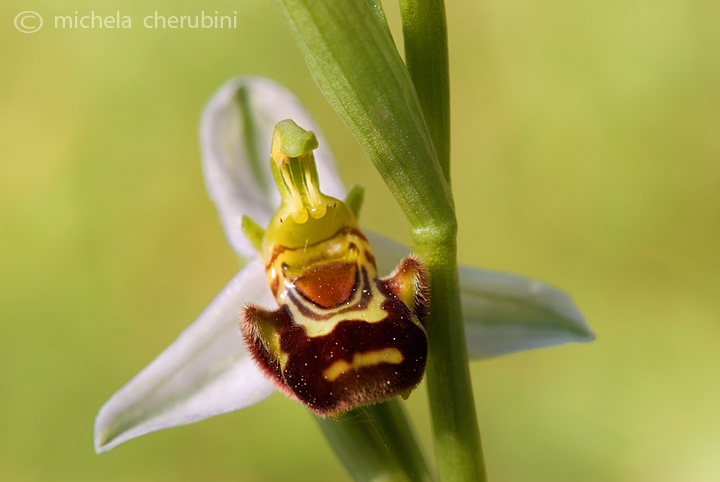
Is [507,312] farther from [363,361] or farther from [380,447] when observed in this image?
[363,361]

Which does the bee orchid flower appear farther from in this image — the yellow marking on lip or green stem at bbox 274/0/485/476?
green stem at bbox 274/0/485/476

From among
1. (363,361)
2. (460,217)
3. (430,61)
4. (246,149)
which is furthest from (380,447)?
(460,217)

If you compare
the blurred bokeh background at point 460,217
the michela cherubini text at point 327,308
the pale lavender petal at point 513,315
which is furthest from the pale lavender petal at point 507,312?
the blurred bokeh background at point 460,217

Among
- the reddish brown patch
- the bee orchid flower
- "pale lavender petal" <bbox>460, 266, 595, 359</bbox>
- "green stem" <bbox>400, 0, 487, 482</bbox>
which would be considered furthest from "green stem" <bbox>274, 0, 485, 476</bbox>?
"pale lavender petal" <bbox>460, 266, 595, 359</bbox>

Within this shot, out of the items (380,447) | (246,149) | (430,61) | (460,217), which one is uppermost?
(460,217)

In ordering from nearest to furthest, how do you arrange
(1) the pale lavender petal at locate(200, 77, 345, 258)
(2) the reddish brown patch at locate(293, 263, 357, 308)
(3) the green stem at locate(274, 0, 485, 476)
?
(3) the green stem at locate(274, 0, 485, 476) < (2) the reddish brown patch at locate(293, 263, 357, 308) < (1) the pale lavender petal at locate(200, 77, 345, 258)

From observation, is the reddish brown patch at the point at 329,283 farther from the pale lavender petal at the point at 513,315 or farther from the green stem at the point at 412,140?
the pale lavender petal at the point at 513,315

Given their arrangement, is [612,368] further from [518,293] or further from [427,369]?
[427,369]
